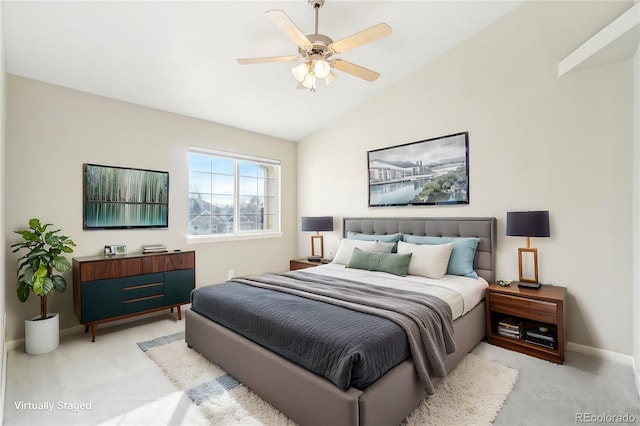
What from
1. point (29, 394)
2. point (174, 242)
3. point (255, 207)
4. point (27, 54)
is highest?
point (27, 54)

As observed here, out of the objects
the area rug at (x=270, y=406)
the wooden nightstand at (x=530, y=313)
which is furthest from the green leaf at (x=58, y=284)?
the wooden nightstand at (x=530, y=313)

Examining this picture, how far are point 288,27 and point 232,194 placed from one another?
10.1 feet

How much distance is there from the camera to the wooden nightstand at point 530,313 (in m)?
2.55

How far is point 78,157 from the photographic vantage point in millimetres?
3295

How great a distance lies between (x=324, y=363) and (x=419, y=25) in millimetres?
3297

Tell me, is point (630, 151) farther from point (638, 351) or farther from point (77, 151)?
point (77, 151)

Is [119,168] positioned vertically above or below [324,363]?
above

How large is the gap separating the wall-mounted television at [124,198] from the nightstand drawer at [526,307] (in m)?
3.88

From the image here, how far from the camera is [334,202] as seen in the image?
195 inches

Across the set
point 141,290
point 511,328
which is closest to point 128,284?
point 141,290

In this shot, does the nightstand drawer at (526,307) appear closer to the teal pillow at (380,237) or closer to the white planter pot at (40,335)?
the teal pillow at (380,237)

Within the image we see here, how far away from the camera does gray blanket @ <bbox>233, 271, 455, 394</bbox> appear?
194cm

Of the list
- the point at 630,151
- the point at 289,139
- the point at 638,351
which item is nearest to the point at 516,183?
the point at 630,151

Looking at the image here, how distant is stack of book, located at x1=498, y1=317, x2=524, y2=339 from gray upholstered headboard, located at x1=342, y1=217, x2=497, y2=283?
460 millimetres
